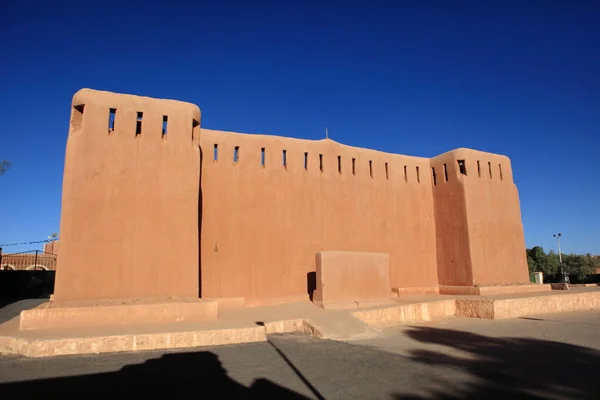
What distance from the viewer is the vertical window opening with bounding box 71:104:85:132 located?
9258 mm

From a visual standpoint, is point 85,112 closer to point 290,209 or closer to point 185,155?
point 185,155

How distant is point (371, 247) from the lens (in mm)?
14336

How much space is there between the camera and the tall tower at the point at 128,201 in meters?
8.55

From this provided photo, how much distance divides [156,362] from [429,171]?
13340 millimetres

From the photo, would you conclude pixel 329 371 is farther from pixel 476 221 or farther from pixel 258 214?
pixel 476 221

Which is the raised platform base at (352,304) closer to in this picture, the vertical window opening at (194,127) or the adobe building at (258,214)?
the adobe building at (258,214)

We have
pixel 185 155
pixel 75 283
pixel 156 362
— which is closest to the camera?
→ pixel 156 362

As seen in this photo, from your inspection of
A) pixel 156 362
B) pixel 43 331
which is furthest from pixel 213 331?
pixel 43 331

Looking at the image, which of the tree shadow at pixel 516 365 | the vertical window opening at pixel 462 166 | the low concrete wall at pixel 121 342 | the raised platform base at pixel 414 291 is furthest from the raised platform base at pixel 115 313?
the vertical window opening at pixel 462 166

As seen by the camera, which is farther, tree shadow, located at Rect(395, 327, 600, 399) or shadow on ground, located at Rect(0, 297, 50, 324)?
shadow on ground, located at Rect(0, 297, 50, 324)

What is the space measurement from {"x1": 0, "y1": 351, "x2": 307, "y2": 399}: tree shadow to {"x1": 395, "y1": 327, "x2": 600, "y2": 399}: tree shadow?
1705mm

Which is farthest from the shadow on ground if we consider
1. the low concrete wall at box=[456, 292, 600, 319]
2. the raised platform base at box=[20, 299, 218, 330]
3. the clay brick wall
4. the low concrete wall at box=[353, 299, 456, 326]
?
the low concrete wall at box=[456, 292, 600, 319]

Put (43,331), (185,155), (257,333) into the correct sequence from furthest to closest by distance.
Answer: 1. (185,155)
2. (257,333)
3. (43,331)

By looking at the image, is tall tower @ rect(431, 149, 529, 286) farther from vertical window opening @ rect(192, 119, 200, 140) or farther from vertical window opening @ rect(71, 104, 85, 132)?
vertical window opening @ rect(71, 104, 85, 132)
